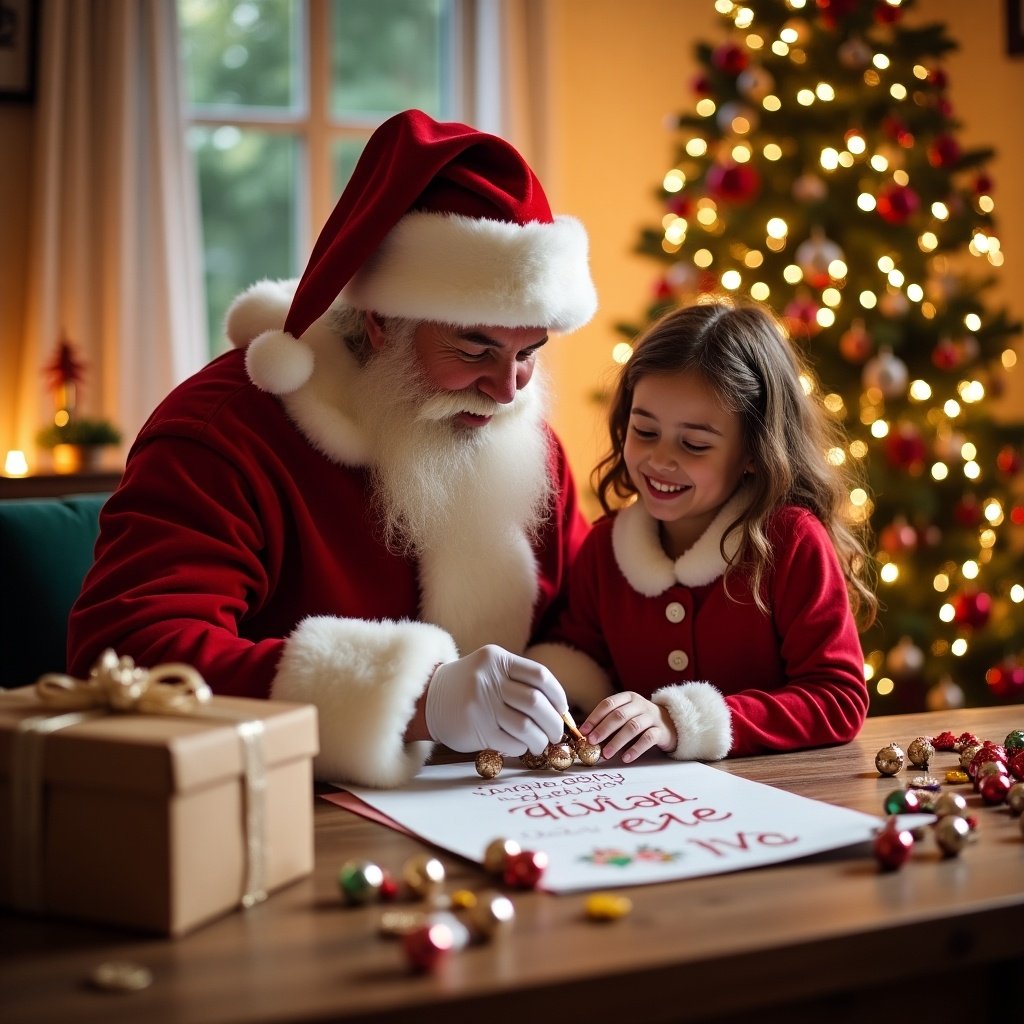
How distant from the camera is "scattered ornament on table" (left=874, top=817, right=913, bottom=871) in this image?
101 centimetres

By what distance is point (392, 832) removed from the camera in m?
1.14

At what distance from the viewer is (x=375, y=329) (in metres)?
1.79

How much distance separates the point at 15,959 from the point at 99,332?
3604 mm

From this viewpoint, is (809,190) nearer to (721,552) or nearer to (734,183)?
(734,183)

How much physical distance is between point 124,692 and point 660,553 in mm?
931

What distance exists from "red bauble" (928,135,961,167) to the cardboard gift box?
11.3ft

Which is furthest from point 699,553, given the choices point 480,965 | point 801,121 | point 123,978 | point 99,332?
point 99,332

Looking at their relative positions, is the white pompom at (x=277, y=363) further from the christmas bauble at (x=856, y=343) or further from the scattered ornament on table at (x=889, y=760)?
the christmas bauble at (x=856, y=343)

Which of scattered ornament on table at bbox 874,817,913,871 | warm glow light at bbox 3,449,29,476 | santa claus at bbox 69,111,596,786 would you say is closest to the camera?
scattered ornament on table at bbox 874,817,913,871

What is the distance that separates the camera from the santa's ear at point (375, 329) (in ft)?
5.83

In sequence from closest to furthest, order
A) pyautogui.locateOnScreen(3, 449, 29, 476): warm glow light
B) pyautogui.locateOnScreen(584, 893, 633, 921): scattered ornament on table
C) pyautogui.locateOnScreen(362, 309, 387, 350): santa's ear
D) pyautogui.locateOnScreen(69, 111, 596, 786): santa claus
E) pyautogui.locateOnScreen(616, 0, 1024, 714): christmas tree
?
pyautogui.locateOnScreen(584, 893, 633, 921): scattered ornament on table
pyautogui.locateOnScreen(69, 111, 596, 786): santa claus
pyautogui.locateOnScreen(362, 309, 387, 350): santa's ear
pyautogui.locateOnScreen(616, 0, 1024, 714): christmas tree
pyautogui.locateOnScreen(3, 449, 29, 476): warm glow light

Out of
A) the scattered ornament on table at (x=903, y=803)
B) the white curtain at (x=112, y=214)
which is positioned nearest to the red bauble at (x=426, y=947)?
the scattered ornament on table at (x=903, y=803)

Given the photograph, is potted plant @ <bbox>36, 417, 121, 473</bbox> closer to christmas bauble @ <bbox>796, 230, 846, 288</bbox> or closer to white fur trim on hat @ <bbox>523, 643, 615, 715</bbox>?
christmas bauble @ <bbox>796, 230, 846, 288</bbox>

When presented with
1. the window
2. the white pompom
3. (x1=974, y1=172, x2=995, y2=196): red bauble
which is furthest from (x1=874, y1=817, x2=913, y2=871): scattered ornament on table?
the window
